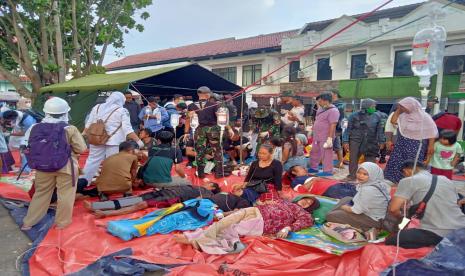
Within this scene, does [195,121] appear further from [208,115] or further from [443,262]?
[443,262]

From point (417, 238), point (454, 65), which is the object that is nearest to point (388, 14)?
point (454, 65)

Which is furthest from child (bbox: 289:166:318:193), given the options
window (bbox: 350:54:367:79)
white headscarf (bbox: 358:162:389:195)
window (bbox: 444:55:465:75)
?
window (bbox: 350:54:367:79)

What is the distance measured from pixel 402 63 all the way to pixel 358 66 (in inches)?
77.6

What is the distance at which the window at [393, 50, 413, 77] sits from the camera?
1569cm

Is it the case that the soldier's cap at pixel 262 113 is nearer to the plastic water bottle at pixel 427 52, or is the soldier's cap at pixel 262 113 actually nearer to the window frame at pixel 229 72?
the plastic water bottle at pixel 427 52

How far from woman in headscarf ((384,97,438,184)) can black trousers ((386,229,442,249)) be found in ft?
2.31

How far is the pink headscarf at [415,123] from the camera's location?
144 inches

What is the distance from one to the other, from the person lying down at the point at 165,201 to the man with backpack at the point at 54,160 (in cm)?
43

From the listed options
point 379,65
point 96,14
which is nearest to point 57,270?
A: point 96,14

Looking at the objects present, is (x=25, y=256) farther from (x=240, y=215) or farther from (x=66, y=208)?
(x=240, y=215)

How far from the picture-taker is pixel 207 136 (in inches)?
251

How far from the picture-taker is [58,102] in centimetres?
421

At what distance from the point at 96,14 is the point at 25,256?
11.6m

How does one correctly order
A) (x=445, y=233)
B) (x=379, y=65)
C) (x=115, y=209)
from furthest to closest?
1. (x=379, y=65)
2. (x=115, y=209)
3. (x=445, y=233)
